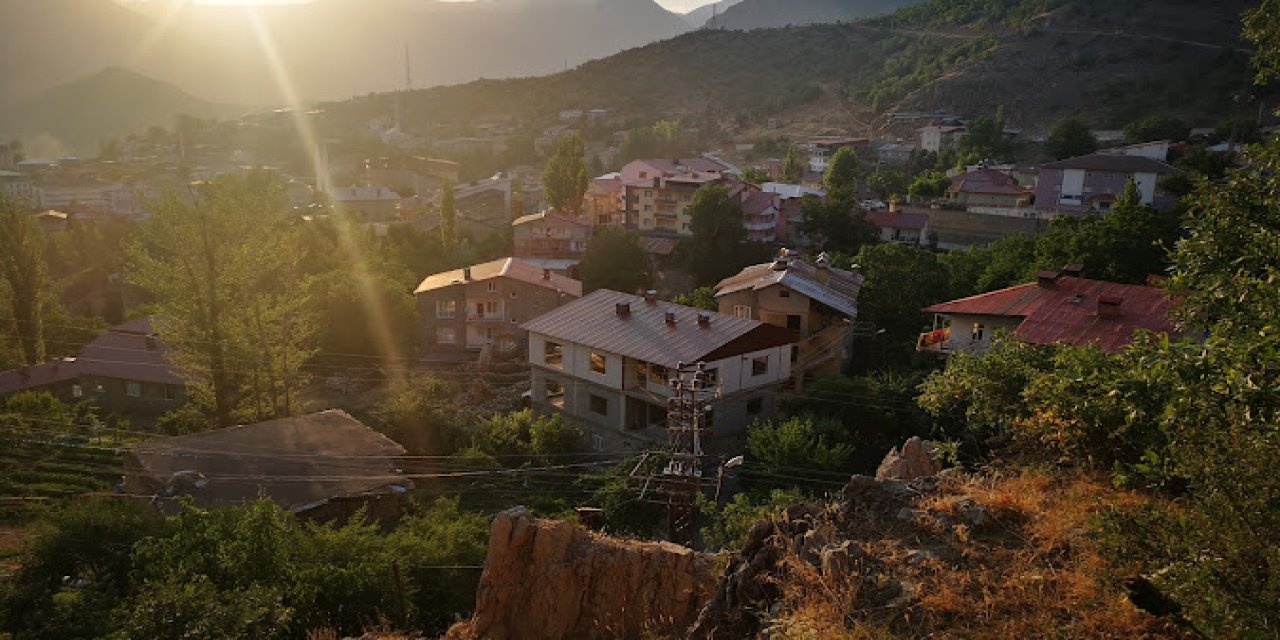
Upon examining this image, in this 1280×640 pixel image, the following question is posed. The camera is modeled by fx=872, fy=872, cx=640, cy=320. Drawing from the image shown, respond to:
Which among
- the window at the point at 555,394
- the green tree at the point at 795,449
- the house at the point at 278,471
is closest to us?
the house at the point at 278,471

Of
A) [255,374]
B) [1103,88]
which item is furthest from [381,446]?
[1103,88]

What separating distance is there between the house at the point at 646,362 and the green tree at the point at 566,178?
22.2m

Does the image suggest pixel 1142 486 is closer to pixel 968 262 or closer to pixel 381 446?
pixel 381 446

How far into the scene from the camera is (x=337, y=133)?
93.8m

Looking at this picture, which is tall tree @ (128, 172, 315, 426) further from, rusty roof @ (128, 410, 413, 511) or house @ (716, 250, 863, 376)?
house @ (716, 250, 863, 376)

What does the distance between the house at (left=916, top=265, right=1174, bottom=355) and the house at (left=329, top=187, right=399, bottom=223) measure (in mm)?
37740

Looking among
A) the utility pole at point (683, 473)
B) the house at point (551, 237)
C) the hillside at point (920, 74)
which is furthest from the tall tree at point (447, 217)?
the hillside at point (920, 74)

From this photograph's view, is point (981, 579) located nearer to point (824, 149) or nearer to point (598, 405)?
point (598, 405)

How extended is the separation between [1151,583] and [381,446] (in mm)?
14256

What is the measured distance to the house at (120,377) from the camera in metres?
27.5

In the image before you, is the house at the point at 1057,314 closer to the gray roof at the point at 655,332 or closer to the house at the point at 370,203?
the gray roof at the point at 655,332

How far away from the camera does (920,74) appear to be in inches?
3098

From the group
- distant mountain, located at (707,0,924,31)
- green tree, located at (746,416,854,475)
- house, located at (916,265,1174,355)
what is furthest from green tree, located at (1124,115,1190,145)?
distant mountain, located at (707,0,924,31)

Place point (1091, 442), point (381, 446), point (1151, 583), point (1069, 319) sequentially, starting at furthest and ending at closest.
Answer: point (1069, 319) → point (381, 446) → point (1091, 442) → point (1151, 583)
